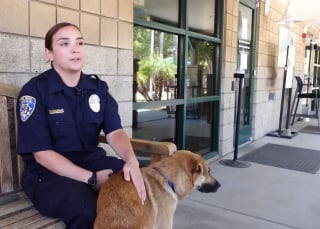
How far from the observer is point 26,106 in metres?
1.39

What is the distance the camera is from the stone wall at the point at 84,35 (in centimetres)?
170

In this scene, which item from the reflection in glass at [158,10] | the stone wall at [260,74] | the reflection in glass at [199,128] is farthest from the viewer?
the stone wall at [260,74]

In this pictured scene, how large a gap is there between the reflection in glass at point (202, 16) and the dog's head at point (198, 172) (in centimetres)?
223

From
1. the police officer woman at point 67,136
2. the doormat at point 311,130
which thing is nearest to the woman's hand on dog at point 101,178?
the police officer woman at point 67,136

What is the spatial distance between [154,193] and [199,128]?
2553mm

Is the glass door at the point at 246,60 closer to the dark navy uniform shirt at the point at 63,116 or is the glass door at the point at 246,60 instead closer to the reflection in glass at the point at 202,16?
the reflection in glass at the point at 202,16

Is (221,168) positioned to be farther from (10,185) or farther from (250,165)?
(10,185)

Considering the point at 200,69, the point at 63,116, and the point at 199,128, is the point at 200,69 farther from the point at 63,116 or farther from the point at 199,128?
the point at 63,116

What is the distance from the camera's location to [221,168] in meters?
A: 3.70

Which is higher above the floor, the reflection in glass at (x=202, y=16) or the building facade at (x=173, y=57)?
the reflection in glass at (x=202, y=16)

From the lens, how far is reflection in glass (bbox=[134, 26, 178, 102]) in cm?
281

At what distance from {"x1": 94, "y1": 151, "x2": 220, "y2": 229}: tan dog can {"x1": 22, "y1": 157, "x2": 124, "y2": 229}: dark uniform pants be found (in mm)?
63

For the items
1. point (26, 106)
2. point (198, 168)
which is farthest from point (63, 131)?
point (198, 168)

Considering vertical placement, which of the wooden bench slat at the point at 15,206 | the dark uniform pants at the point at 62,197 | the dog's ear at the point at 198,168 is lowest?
the wooden bench slat at the point at 15,206
